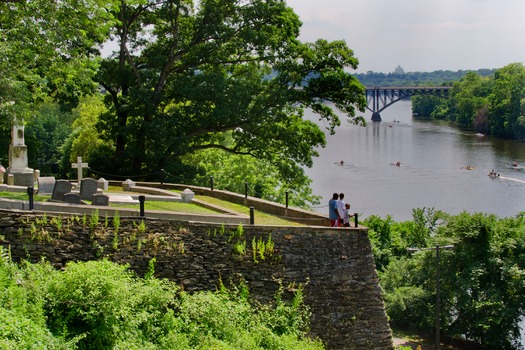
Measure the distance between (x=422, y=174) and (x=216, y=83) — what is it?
42005 millimetres

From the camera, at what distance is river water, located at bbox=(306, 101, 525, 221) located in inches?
2056

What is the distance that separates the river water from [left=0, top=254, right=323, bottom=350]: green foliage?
118 ft

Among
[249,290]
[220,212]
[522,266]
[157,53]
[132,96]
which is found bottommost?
[522,266]

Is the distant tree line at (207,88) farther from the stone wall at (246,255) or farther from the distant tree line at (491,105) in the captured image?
the distant tree line at (491,105)

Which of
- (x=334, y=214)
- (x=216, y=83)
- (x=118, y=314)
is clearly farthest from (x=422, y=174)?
(x=118, y=314)

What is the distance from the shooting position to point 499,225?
28.8 meters

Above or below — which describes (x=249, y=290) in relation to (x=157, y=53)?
below

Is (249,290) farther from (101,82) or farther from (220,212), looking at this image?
(101,82)

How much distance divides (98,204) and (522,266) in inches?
726

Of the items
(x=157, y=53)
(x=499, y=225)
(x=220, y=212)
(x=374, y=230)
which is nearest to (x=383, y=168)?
(x=374, y=230)

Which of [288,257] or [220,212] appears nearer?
[288,257]

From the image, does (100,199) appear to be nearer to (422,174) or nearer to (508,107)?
(422,174)

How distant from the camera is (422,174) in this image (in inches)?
2559

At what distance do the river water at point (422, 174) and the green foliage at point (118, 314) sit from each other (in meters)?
35.9
